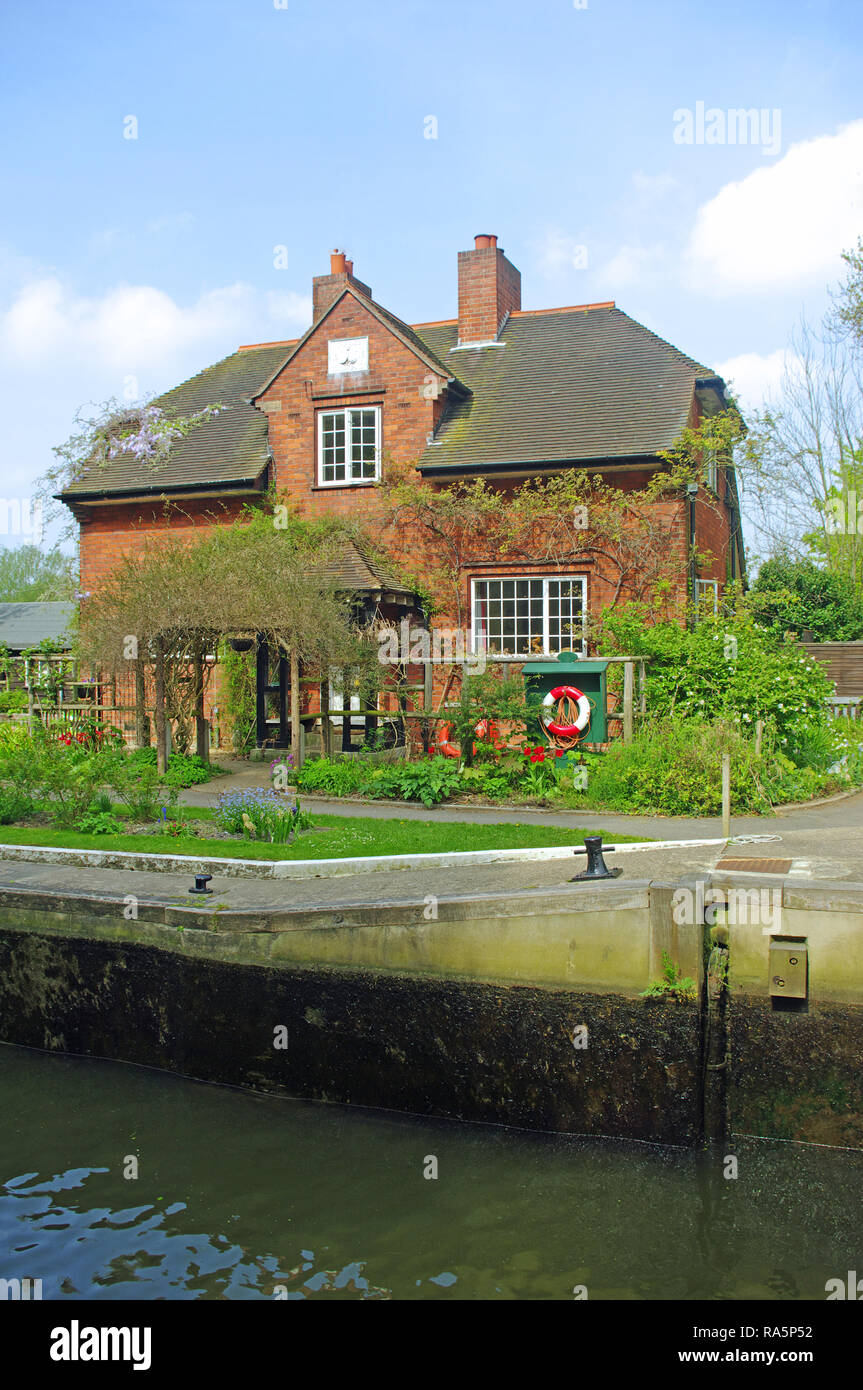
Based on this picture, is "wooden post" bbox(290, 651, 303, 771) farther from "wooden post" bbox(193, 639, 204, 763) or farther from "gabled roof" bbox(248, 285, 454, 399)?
"gabled roof" bbox(248, 285, 454, 399)

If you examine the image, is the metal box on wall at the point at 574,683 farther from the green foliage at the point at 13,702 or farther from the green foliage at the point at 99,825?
the green foliage at the point at 13,702

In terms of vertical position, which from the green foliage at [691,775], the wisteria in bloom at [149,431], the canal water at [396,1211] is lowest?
the canal water at [396,1211]

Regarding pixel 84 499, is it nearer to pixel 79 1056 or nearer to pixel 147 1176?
pixel 79 1056

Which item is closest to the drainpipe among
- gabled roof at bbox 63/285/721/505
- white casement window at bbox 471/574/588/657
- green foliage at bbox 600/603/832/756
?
gabled roof at bbox 63/285/721/505

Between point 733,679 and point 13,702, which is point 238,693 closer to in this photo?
point 13,702

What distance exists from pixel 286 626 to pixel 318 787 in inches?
99.4

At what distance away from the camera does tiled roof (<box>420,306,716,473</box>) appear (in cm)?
2002

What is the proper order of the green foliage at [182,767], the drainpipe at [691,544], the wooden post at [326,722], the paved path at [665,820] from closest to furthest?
1. the paved path at [665,820]
2. the green foliage at [182,767]
3. the wooden post at [326,722]
4. the drainpipe at [691,544]

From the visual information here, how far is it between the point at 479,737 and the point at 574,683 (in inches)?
59.2

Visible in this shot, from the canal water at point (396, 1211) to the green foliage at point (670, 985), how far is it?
3.53 ft

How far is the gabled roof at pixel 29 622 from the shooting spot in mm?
40478

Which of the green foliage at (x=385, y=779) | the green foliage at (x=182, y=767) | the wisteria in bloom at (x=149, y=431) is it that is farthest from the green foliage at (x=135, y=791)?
the wisteria in bloom at (x=149, y=431)

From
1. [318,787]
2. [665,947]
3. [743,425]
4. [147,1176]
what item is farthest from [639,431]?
[147,1176]

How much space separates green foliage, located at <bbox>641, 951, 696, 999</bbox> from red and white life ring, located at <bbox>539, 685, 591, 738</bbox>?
7.17 meters
